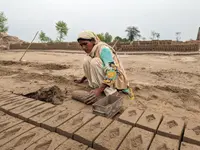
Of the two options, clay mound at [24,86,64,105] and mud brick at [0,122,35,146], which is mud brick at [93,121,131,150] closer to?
mud brick at [0,122,35,146]

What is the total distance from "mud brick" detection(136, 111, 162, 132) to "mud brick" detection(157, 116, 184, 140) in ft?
0.15

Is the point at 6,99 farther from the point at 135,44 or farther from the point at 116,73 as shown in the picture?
the point at 135,44

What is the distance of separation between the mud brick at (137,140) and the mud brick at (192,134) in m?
0.28

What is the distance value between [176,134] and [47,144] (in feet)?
3.50

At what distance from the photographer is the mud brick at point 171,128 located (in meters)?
1.27

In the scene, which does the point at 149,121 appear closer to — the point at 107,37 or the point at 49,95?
the point at 49,95

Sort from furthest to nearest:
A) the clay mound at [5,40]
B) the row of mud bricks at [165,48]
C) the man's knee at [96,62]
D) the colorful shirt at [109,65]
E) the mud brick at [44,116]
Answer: the clay mound at [5,40], the row of mud bricks at [165,48], the man's knee at [96,62], the colorful shirt at [109,65], the mud brick at [44,116]

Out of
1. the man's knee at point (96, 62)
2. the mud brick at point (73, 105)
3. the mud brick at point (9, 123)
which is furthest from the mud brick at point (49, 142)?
the man's knee at point (96, 62)

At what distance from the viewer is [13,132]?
53.0 inches

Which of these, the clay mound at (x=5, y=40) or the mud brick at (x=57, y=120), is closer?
the mud brick at (x=57, y=120)

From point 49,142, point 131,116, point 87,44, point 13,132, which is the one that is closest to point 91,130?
point 49,142

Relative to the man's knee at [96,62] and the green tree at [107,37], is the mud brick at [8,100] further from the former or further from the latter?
the green tree at [107,37]

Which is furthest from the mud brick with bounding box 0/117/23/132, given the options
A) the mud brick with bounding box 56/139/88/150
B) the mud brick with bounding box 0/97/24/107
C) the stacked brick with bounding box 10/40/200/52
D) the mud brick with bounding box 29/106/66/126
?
the stacked brick with bounding box 10/40/200/52

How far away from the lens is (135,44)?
12742 millimetres
